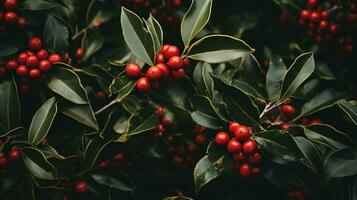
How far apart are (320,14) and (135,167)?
1011 mm

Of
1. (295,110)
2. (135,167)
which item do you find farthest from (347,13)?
(135,167)

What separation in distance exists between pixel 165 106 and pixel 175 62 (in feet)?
0.95

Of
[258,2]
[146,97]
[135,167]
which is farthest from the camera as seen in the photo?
[258,2]

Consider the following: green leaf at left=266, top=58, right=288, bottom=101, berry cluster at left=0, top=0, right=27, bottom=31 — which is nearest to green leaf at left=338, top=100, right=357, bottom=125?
green leaf at left=266, top=58, right=288, bottom=101

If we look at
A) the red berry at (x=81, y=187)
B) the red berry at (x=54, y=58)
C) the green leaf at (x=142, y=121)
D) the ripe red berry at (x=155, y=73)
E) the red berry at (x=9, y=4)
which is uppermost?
the red berry at (x=9, y=4)

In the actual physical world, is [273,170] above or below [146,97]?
below

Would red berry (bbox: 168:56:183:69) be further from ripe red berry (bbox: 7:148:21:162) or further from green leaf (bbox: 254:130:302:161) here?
ripe red berry (bbox: 7:148:21:162)

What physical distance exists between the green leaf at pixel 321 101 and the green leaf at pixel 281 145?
12.6 inches

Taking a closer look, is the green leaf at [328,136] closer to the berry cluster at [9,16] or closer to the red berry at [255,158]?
the red berry at [255,158]

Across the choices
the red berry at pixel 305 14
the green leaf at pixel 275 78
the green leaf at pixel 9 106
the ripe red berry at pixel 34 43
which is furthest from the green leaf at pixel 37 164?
the red berry at pixel 305 14

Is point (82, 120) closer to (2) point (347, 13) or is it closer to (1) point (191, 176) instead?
(1) point (191, 176)

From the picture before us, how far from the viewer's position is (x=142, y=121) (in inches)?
54.8

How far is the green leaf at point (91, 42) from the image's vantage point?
65.4 inches

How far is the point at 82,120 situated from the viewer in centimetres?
141
